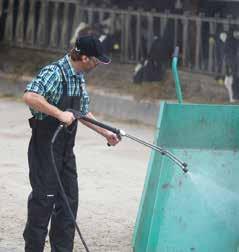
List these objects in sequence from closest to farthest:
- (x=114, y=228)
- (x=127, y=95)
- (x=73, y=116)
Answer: (x=73, y=116), (x=114, y=228), (x=127, y=95)

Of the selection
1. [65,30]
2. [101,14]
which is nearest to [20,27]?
[65,30]

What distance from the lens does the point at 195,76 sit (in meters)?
11.9

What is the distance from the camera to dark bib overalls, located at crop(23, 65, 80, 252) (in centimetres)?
505

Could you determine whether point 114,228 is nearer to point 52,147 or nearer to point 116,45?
point 52,147

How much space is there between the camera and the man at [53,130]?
5.00 metres

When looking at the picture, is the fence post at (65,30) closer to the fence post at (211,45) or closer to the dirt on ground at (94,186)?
the dirt on ground at (94,186)

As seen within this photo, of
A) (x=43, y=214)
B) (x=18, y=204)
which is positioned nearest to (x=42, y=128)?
(x=43, y=214)

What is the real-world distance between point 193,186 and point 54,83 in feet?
3.46

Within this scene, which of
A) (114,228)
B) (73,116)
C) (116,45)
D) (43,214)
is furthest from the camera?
(116,45)

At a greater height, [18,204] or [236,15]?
[236,15]

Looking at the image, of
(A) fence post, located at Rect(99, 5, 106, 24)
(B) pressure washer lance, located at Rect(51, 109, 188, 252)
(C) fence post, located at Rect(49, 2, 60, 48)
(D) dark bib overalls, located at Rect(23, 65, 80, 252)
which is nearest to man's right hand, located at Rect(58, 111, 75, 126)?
(B) pressure washer lance, located at Rect(51, 109, 188, 252)

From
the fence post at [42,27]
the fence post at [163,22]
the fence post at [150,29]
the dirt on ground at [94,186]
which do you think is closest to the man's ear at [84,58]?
the dirt on ground at [94,186]

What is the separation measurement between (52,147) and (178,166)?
0.77m

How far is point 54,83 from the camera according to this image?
A: 499 centimetres
